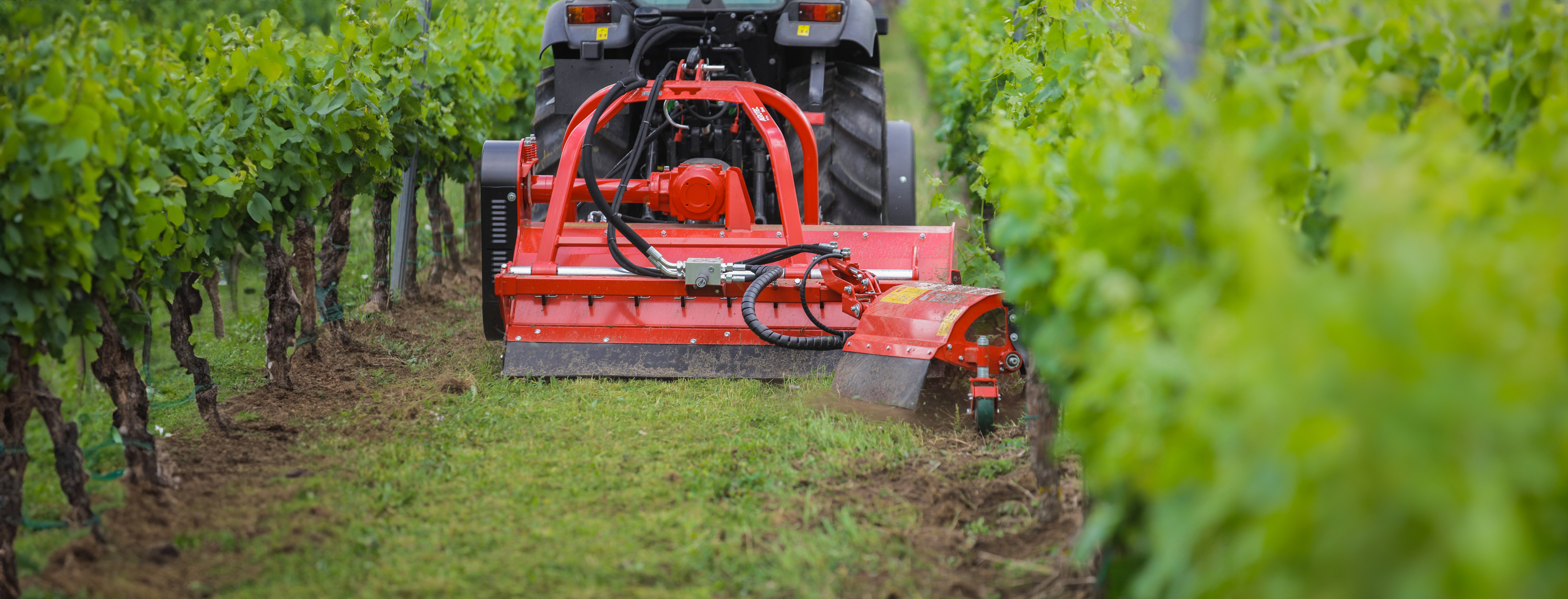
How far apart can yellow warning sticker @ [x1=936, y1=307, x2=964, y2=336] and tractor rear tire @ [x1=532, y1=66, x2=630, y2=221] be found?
7.71 ft

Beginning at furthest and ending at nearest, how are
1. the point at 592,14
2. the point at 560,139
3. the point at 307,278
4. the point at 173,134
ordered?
1. the point at 560,139
2. the point at 592,14
3. the point at 307,278
4. the point at 173,134

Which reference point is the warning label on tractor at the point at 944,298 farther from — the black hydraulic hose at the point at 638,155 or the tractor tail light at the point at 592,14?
the tractor tail light at the point at 592,14

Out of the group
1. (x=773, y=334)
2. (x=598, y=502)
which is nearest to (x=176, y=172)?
(x=598, y=502)

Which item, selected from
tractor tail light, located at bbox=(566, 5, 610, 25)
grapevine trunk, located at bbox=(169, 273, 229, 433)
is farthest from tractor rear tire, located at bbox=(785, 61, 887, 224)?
grapevine trunk, located at bbox=(169, 273, 229, 433)

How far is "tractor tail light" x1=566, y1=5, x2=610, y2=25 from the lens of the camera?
5742 mm

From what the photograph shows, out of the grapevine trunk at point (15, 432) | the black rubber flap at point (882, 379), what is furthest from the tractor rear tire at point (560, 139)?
the grapevine trunk at point (15, 432)

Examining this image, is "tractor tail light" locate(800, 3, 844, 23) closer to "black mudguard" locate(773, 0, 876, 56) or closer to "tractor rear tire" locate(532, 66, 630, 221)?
"black mudguard" locate(773, 0, 876, 56)

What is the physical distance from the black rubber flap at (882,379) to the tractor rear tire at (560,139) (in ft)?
6.99

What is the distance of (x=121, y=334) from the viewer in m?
3.46

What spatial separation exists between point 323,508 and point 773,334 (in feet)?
6.21

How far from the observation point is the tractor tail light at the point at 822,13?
5633 millimetres

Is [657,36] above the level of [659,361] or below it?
above

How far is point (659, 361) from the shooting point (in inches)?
186

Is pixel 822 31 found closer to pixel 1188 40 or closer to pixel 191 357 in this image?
pixel 191 357
